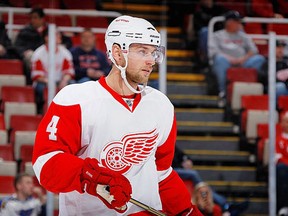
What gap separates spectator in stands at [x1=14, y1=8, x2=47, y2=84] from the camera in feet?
22.0

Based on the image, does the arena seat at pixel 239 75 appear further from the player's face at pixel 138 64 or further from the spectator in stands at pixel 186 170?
the player's face at pixel 138 64

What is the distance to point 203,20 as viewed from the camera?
7164 mm

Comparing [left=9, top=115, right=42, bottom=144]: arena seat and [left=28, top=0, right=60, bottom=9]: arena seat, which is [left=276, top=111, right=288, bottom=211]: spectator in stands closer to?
[left=9, top=115, right=42, bottom=144]: arena seat

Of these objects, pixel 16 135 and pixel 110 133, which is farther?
pixel 16 135

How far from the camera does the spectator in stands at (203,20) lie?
7109mm

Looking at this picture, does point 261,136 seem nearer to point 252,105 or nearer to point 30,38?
point 252,105

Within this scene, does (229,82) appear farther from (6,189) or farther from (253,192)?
(6,189)

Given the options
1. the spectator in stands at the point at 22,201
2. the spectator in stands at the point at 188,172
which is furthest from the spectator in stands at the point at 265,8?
the spectator in stands at the point at 22,201

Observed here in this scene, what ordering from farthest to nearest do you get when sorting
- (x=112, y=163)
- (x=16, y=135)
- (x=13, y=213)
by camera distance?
1. (x=16, y=135)
2. (x=13, y=213)
3. (x=112, y=163)

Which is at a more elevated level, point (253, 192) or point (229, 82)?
point (229, 82)

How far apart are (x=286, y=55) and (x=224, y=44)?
18.1 inches

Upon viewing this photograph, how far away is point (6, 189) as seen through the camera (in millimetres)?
6230

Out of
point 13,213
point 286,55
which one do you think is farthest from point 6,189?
point 286,55

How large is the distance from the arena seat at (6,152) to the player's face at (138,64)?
2755mm
